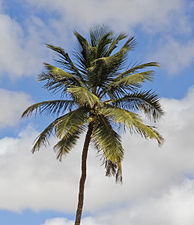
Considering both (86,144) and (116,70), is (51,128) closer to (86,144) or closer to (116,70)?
(86,144)

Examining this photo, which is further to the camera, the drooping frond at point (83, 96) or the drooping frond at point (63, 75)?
the drooping frond at point (63, 75)

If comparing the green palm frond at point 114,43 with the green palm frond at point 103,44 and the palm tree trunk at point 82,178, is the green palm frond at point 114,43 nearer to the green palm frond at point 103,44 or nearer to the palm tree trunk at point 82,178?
the green palm frond at point 103,44

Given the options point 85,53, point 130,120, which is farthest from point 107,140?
point 85,53

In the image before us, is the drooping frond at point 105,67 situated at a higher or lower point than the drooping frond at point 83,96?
higher

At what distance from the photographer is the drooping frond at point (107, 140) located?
681 inches

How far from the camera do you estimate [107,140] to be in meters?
17.7

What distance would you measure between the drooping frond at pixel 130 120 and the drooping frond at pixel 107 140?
1.69ft

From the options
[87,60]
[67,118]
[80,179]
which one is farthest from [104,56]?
[80,179]

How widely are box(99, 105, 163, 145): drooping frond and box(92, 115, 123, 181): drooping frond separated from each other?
1.69ft

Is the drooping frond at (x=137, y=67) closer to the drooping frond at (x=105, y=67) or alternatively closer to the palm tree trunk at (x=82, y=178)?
the drooping frond at (x=105, y=67)

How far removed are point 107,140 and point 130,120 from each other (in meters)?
1.29

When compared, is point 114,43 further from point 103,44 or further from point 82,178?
point 82,178

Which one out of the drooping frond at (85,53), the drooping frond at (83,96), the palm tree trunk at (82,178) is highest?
the drooping frond at (85,53)

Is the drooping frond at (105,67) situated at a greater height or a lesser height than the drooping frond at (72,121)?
greater
